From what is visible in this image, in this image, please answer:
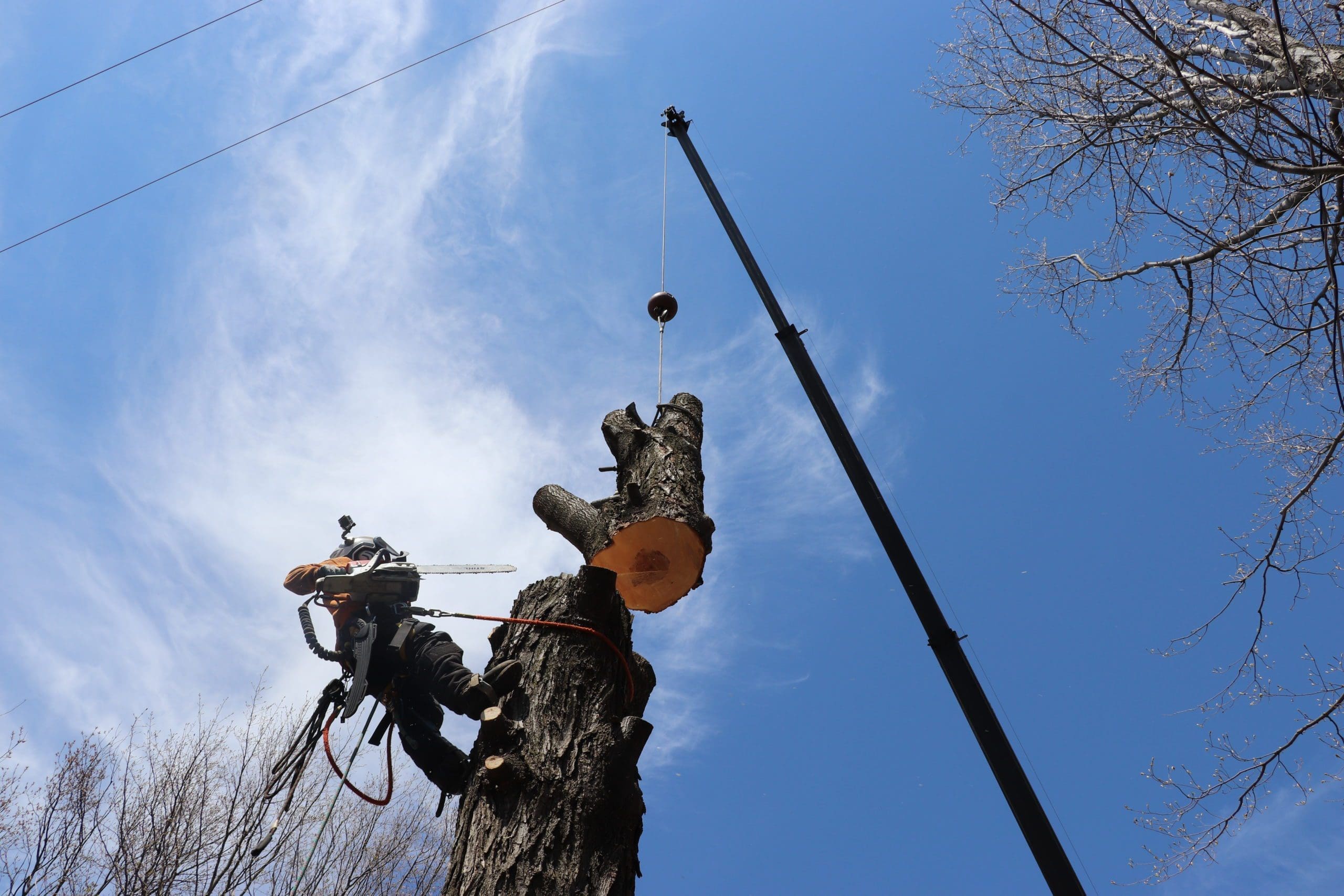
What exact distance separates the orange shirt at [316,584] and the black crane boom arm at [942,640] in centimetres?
318

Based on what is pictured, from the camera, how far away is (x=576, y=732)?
2646 millimetres

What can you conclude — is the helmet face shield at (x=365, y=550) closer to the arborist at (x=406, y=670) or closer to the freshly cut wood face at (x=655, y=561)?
the arborist at (x=406, y=670)

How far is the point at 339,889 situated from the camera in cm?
733

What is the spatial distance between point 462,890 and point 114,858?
230 inches

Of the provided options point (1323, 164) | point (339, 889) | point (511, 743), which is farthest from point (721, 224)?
point (339, 889)

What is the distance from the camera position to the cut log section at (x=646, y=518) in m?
3.73

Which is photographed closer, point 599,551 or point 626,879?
point 626,879

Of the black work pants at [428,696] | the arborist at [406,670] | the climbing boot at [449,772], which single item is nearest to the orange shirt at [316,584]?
the arborist at [406,670]

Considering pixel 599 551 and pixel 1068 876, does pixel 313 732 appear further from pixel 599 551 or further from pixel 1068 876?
pixel 1068 876

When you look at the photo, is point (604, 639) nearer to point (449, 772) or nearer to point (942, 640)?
point (449, 772)

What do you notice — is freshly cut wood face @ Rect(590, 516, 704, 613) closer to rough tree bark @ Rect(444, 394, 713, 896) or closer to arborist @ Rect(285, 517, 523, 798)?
rough tree bark @ Rect(444, 394, 713, 896)

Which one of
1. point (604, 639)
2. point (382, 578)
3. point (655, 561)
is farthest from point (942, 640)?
point (382, 578)

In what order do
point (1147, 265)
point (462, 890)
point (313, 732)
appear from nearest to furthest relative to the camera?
point (462, 890), point (313, 732), point (1147, 265)

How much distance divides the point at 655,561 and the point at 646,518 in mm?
326
